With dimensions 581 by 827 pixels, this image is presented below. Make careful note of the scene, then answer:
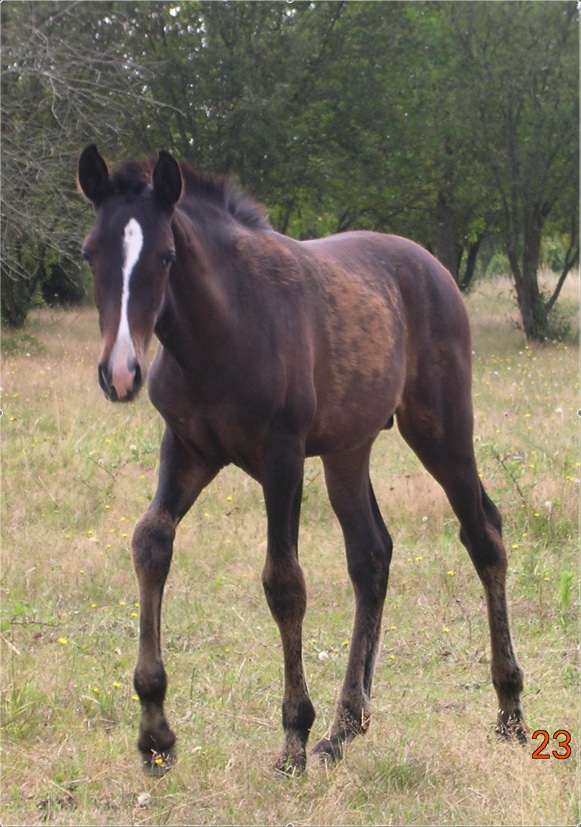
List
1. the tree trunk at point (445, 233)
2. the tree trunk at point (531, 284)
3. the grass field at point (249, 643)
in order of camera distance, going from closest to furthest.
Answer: the grass field at point (249, 643) < the tree trunk at point (531, 284) < the tree trunk at point (445, 233)

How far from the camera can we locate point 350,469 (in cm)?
483

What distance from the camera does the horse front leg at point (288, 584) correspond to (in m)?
3.76

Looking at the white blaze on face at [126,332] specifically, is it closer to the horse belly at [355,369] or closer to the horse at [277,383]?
the horse at [277,383]

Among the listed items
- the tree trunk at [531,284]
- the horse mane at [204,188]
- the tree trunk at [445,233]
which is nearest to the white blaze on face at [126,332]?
the horse mane at [204,188]

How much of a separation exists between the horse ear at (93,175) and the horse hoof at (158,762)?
6.59 ft

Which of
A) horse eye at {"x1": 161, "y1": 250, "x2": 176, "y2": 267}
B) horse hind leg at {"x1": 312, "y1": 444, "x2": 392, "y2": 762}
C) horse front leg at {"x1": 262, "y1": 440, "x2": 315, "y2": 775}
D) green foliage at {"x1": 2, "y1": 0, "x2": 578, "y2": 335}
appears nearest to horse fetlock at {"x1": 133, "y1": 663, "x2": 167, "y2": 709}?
horse front leg at {"x1": 262, "y1": 440, "x2": 315, "y2": 775}

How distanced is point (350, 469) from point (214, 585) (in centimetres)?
163

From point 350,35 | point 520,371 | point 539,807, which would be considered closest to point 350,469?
point 539,807

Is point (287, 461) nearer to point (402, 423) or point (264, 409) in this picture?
point (264, 409)

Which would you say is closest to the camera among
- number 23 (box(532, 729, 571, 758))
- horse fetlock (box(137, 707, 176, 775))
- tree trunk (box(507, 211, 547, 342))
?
horse fetlock (box(137, 707, 176, 775))

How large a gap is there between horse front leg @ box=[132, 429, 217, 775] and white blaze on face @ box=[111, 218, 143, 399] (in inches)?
32.9

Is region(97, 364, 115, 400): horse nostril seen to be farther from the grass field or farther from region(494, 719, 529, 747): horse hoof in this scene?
region(494, 719, 529, 747): horse hoof

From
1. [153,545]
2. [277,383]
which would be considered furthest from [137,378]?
[153,545]

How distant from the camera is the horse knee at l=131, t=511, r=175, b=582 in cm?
378
